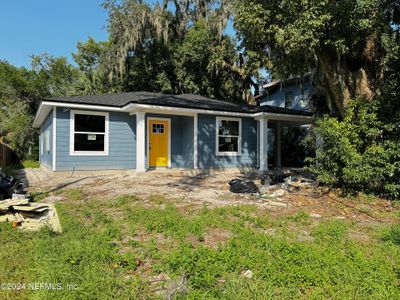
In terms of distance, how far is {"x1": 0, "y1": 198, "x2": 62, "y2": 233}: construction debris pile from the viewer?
4.39 m

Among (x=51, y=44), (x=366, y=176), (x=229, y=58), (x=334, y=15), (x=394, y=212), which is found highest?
(x=51, y=44)

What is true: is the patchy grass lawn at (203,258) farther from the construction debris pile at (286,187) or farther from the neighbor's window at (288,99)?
the neighbor's window at (288,99)

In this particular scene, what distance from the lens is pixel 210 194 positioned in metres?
7.38

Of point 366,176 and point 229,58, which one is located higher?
point 229,58

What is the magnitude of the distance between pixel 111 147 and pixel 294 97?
41.1 ft

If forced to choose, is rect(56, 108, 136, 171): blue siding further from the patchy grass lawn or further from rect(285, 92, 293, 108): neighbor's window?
rect(285, 92, 293, 108): neighbor's window

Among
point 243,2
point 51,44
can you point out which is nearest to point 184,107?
point 243,2

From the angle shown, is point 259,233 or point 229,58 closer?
point 259,233

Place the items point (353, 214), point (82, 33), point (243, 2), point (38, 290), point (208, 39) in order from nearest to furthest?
point (38, 290) < point (353, 214) < point (243, 2) < point (208, 39) < point (82, 33)

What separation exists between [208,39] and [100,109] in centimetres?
1045

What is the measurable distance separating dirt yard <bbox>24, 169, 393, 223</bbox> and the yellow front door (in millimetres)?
1910

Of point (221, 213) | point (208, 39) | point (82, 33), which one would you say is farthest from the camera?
point (82, 33)

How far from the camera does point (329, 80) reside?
26.1 feet

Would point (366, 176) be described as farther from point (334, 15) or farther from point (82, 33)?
point (82, 33)
